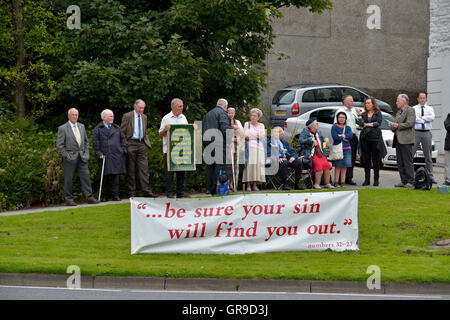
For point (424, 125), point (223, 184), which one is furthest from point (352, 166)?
point (223, 184)

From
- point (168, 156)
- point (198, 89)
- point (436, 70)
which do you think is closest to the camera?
point (168, 156)

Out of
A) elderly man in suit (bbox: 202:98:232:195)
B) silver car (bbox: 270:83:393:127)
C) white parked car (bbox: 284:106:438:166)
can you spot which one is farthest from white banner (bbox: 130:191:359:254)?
silver car (bbox: 270:83:393:127)

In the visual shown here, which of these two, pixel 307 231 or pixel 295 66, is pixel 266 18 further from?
pixel 295 66

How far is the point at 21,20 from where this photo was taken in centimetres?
2244

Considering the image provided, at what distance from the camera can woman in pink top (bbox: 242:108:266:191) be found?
18250 millimetres

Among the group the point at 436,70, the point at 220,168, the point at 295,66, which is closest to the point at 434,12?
the point at 436,70

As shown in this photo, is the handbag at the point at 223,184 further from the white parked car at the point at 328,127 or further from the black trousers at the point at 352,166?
the white parked car at the point at 328,127

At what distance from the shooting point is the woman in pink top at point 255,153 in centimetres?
1825

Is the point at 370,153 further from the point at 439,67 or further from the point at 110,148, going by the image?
the point at 439,67

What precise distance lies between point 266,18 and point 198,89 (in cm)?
289

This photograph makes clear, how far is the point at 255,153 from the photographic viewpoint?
18.3m

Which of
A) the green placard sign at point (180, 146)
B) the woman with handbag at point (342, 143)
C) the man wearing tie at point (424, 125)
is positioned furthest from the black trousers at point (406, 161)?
the green placard sign at point (180, 146)

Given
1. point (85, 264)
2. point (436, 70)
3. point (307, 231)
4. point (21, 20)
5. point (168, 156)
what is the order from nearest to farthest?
point (85, 264) < point (307, 231) < point (168, 156) < point (21, 20) < point (436, 70)

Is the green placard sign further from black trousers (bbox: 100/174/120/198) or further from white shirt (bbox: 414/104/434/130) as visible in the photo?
white shirt (bbox: 414/104/434/130)
